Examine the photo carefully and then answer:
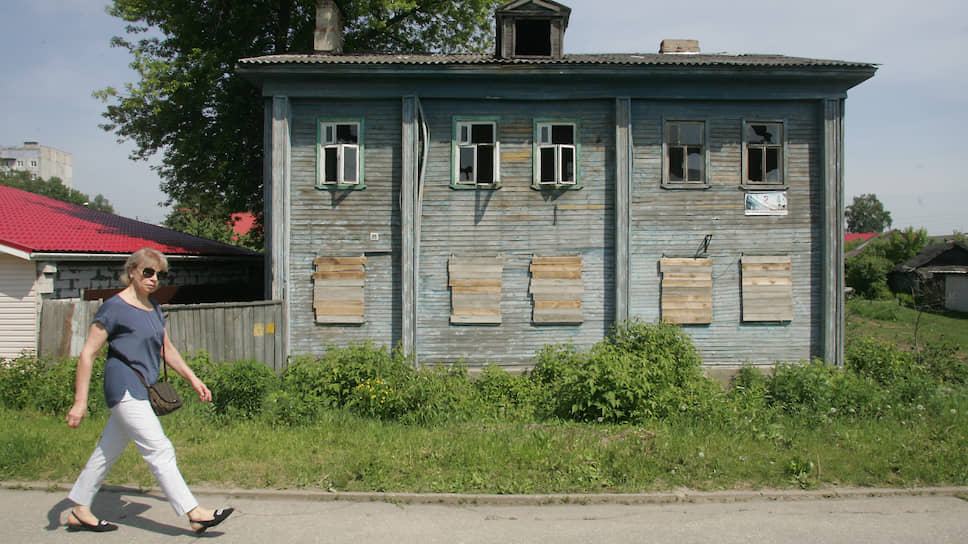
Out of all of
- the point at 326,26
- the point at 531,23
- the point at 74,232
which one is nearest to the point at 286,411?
the point at 74,232

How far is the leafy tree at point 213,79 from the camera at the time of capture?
1534cm

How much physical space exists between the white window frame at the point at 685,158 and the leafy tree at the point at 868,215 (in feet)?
402

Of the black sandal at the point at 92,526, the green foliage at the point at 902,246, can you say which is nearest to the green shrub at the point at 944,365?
the black sandal at the point at 92,526

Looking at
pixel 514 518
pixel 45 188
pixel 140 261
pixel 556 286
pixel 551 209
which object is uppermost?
pixel 45 188

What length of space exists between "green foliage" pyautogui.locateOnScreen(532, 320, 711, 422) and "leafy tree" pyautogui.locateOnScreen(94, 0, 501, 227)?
11.8 meters

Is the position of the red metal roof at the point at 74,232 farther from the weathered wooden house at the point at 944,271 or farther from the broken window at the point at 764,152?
the weathered wooden house at the point at 944,271

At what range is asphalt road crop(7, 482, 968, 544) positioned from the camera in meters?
4.48

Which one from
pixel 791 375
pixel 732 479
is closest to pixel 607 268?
pixel 791 375

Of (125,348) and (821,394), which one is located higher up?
(125,348)

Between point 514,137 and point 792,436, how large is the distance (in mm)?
7711

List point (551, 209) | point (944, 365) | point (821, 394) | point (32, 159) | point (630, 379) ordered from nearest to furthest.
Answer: point (630, 379) → point (821, 394) → point (944, 365) → point (551, 209) → point (32, 159)

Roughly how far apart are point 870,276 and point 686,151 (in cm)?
3604

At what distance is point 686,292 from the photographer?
1180 centimetres

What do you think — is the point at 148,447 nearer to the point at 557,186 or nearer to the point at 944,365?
the point at 557,186
